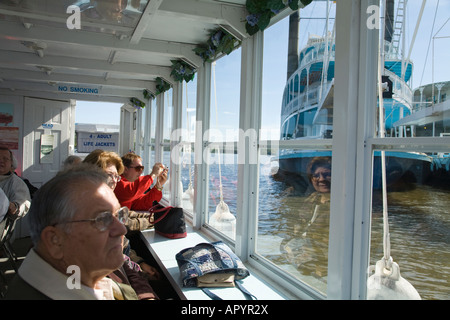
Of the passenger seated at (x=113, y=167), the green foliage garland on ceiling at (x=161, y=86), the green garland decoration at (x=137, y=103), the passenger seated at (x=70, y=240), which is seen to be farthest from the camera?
the green garland decoration at (x=137, y=103)

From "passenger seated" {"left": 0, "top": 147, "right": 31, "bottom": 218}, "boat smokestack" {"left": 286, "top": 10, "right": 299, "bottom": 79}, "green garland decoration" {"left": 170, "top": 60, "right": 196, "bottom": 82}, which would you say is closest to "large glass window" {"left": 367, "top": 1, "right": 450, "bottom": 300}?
"boat smokestack" {"left": 286, "top": 10, "right": 299, "bottom": 79}

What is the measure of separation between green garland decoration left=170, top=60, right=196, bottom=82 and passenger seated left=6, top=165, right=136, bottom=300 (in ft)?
10.1

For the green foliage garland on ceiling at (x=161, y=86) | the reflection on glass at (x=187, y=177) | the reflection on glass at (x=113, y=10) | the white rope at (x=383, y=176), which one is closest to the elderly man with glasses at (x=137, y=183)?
the reflection on glass at (x=187, y=177)

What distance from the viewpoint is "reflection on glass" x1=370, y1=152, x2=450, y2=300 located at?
1.34 meters

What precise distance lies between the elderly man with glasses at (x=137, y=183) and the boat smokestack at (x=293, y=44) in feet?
5.89

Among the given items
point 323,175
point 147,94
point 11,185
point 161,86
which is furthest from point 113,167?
point 147,94

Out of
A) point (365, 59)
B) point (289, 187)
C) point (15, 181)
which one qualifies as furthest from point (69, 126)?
point (365, 59)

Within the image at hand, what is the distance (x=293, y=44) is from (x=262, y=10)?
0.37 metres

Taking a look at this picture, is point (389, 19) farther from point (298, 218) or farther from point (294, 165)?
point (298, 218)

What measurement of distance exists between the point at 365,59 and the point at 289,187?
1.02 meters

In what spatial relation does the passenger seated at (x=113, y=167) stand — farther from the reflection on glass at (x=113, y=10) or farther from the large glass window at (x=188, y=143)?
the large glass window at (x=188, y=143)

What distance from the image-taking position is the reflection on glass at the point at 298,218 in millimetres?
1989

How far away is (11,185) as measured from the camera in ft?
12.1
